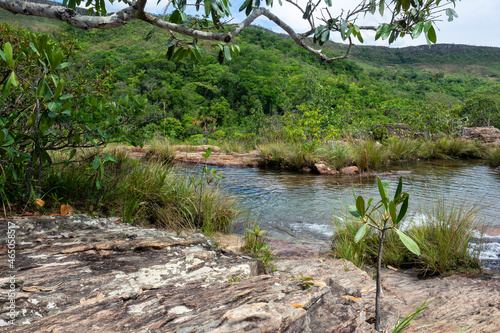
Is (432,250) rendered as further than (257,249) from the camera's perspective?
Yes

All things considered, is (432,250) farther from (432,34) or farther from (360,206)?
(360,206)

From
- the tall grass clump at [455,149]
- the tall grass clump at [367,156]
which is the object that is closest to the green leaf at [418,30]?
the tall grass clump at [367,156]

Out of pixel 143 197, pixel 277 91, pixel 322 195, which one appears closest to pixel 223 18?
pixel 143 197

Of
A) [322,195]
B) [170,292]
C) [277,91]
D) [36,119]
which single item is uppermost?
[277,91]

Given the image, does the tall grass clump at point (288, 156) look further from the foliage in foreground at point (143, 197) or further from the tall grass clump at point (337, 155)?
the foliage in foreground at point (143, 197)

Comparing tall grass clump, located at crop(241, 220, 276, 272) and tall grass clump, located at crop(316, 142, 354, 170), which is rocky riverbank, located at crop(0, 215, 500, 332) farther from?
tall grass clump, located at crop(316, 142, 354, 170)

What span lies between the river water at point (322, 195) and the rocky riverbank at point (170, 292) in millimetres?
1340

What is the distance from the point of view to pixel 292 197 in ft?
19.6

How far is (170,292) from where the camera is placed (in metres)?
1.29

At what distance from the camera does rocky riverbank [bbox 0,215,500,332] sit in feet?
3.41

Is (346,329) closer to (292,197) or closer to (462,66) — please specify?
(292,197)

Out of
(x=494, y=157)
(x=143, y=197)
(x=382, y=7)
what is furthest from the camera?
(x=494, y=157)

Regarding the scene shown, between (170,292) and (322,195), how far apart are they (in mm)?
5100

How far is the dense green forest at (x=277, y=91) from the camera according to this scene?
52.3ft
